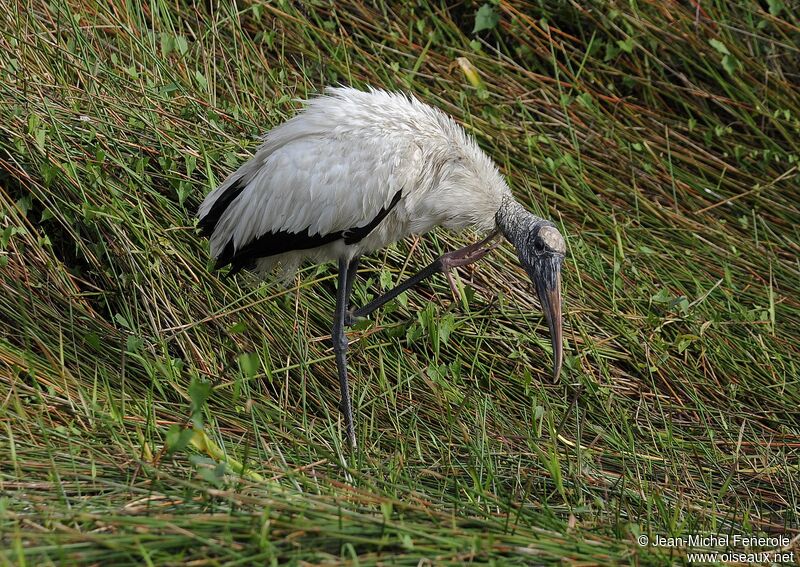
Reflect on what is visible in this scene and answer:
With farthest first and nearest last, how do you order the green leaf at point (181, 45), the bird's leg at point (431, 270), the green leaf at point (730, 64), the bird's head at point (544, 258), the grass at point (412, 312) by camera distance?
the green leaf at point (730, 64), the green leaf at point (181, 45), the bird's leg at point (431, 270), the bird's head at point (544, 258), the grass at point (412, 312)

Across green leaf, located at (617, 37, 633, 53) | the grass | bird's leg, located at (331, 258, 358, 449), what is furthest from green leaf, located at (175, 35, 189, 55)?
green leaf, located at (617, 37, 633, 53)

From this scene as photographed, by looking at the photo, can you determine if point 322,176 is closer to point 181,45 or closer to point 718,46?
point 181,45

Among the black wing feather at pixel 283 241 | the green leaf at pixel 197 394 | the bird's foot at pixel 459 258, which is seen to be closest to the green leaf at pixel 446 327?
the bird's foot at pixel 459 258

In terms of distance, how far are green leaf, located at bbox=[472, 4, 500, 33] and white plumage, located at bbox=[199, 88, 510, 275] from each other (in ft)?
5.58

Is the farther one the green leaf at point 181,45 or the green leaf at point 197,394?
the green leaf at point 181,45

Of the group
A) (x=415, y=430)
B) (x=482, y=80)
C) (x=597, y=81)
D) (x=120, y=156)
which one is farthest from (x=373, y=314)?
(x=597, y=81)

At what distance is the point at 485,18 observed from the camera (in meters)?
5.82

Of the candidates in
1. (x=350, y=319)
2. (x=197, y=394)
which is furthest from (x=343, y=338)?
(x=197, y=394)

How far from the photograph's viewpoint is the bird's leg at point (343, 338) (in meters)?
4.11

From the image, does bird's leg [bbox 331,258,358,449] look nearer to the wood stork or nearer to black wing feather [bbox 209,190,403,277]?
the wood stork

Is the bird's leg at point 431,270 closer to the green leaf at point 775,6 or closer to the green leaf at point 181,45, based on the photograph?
the green leaf at point 181,45

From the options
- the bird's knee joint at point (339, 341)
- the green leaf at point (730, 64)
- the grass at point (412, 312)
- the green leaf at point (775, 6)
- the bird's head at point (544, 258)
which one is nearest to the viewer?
the grass at point (412, 312)

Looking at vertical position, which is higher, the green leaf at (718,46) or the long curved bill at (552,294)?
the green leaf at (718,46)

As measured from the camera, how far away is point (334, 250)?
4223 millimetres
